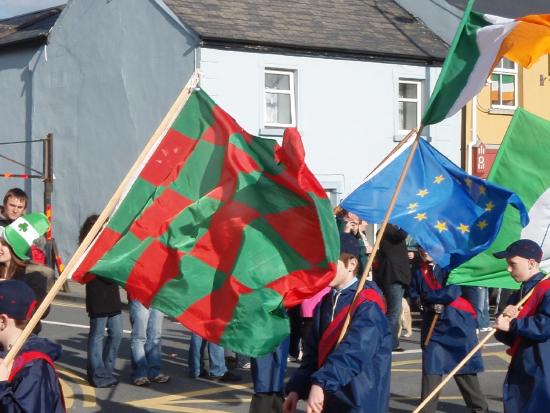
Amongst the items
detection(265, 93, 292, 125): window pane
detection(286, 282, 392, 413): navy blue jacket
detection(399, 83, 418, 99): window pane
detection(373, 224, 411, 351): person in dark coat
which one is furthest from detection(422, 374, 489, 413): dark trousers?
detection(399, 83, 418, 99): window pane

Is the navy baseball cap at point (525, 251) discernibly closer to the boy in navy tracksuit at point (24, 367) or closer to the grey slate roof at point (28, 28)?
the boy in navy tracksuit at point (24, 367)

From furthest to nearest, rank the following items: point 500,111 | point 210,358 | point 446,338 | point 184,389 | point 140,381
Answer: point 500,111, point 210,358, point 140,381, point 184,389, point 446,338

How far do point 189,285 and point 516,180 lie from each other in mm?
3466

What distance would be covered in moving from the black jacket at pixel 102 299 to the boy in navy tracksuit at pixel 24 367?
249 inches

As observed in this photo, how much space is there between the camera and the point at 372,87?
2495 centimetres

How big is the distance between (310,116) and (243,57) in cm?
207

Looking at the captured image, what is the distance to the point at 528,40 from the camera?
761 centimetres

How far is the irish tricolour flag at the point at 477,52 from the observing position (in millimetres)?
7184

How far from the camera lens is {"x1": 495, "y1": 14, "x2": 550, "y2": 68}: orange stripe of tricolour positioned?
298 inches

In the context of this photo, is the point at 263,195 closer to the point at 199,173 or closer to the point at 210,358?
the point at 199,173

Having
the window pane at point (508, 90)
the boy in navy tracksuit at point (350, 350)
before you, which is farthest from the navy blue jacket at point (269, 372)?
the window pane at point (508, 90)

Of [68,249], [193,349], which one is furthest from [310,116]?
[193,349]

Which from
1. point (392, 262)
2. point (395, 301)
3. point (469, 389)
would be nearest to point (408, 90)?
point (392, 262)

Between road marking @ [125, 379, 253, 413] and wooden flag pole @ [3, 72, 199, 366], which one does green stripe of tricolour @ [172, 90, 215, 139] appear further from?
road marking @ [125, 379, 253, 413]
